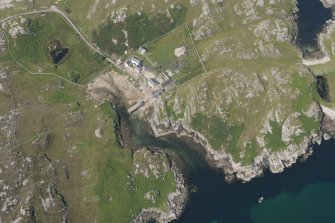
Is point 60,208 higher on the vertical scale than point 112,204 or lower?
higher

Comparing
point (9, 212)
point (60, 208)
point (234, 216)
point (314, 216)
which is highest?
point (9, 212)

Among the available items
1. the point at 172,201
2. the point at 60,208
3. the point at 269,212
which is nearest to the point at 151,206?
the point at 172,201

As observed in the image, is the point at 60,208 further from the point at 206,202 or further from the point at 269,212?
the point at 269,212

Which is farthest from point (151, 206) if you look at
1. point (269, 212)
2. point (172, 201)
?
point (269, 212)

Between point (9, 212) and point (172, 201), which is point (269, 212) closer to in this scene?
point (172, 201)

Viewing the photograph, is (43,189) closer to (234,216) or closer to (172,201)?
(172,201)

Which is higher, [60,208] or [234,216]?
[60,208]

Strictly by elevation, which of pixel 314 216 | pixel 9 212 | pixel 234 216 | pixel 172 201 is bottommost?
pixel 314 216

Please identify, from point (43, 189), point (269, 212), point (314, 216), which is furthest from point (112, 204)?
point (314, 216)
